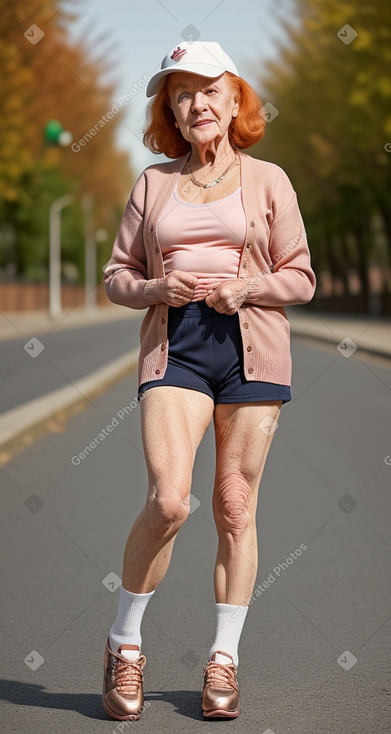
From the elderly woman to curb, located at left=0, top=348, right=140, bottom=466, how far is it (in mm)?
5769

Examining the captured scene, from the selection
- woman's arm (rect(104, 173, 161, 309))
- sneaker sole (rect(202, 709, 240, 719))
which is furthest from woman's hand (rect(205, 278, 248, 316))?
sneaker sole (rect(202, 709, 240, 719))

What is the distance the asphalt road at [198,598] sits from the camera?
3.80 metres

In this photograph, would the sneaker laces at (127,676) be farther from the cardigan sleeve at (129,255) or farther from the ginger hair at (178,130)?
the ginger hair at (178,130)

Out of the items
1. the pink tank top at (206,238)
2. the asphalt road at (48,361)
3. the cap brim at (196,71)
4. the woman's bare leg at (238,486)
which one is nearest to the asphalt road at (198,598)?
the woman's bare leg at (238,486)

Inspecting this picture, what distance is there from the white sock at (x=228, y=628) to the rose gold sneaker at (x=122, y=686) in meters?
0.25

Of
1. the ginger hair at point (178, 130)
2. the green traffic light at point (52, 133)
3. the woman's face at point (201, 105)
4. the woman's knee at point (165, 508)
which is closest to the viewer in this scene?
the woman's knee at point (165, 508)

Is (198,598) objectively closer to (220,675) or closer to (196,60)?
(220,675)

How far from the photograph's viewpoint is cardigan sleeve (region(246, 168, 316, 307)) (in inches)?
148

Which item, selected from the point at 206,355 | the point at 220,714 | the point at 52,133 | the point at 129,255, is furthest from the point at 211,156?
the point at 52,133

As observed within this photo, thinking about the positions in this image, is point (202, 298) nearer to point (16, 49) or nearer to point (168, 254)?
point (168, 254)

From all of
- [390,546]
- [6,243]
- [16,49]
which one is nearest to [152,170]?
[390,546]

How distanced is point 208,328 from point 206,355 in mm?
82

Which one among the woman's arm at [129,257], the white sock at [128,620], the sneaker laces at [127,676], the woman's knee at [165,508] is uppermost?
the woman's arm at [129,257]

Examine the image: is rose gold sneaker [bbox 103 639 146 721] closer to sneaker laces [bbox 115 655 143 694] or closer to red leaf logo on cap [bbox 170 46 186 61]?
sneaker laces [bbox 115 655 143 694]
